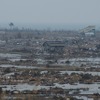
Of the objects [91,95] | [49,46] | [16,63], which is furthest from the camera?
[49,46]

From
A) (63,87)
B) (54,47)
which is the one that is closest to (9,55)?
(54,47)

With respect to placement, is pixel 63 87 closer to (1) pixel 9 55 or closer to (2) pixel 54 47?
(1) pixel 9 55

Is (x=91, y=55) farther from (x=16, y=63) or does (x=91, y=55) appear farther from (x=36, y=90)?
(x=36, y=90)

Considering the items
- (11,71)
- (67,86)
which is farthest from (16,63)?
(67,86)

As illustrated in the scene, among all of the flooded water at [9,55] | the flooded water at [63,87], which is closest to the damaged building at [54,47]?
the flooded water at [9,55]

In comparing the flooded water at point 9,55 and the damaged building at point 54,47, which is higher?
the damaged building at point 54,47

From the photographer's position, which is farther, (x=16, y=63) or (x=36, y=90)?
(x=16, y=63)

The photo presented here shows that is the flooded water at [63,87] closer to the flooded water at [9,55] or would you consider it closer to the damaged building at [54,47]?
the flooded water at [9,55]

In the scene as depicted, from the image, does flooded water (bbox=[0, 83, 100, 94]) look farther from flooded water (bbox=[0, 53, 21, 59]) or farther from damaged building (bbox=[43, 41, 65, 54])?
damaged building (bbox=[43, 41, 65, 54])

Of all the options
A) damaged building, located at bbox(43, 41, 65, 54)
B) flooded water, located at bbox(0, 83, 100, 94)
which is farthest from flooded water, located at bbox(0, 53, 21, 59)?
flooded water, located at bbox(0, 83, 100, 94)

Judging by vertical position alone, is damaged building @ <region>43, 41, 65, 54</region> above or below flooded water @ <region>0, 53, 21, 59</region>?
above

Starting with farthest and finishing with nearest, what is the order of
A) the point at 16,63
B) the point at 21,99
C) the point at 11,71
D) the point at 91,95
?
the point at 16,63 → the point at 11,71 → the point at 91,95 → the point at 21,99
